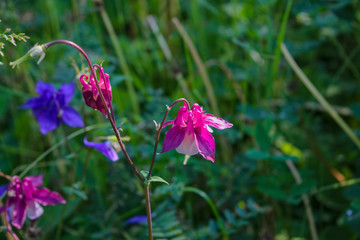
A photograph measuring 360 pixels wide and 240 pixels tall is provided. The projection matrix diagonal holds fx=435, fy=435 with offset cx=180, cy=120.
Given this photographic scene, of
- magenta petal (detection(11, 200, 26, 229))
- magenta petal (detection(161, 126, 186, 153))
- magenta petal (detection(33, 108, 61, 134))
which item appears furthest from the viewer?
magenta petal (detection(33, 108, 61, 134))

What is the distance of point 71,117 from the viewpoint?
128 cm

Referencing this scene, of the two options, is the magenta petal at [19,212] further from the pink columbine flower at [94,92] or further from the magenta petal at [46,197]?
the pink columbine flower at [94,92]

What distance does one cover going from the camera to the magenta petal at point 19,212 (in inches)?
40.6

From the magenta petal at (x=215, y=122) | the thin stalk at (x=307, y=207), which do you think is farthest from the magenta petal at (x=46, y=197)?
the thin stalk at (x=307, y=207)

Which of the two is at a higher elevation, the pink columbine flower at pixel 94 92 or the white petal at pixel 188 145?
the pink columbine flower at pixel 94 92

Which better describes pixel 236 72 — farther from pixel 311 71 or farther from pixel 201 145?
pixel 201 145

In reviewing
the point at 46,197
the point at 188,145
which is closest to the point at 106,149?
the point at 46,197

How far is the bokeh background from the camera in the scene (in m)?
1.43

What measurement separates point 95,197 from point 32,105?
0.46 meters

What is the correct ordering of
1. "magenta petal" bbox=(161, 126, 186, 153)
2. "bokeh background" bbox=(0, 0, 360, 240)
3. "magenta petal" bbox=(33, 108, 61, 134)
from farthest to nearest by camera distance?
"bokeh background" bbox=(0, 0, 360, 240) → "magenta petal" bbox=(33, 108, 61, 134) → "magenta petal" bbox=(161, 126, 186, 153)

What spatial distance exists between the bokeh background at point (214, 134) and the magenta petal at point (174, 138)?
13.2 inches

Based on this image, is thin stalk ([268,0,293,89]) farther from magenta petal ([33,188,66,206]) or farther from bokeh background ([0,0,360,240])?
magenta petal ([33,188,66,206])

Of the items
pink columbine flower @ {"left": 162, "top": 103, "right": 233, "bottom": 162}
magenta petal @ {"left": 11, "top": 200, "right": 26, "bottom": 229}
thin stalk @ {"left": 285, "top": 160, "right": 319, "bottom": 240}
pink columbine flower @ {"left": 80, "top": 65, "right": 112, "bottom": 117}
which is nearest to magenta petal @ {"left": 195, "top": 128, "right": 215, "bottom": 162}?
pink columbine flower @ {"left": 162, "top": 103, "right": 233, "bottom": 162}

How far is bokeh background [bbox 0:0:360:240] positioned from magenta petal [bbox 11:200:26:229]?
63 millimetres
